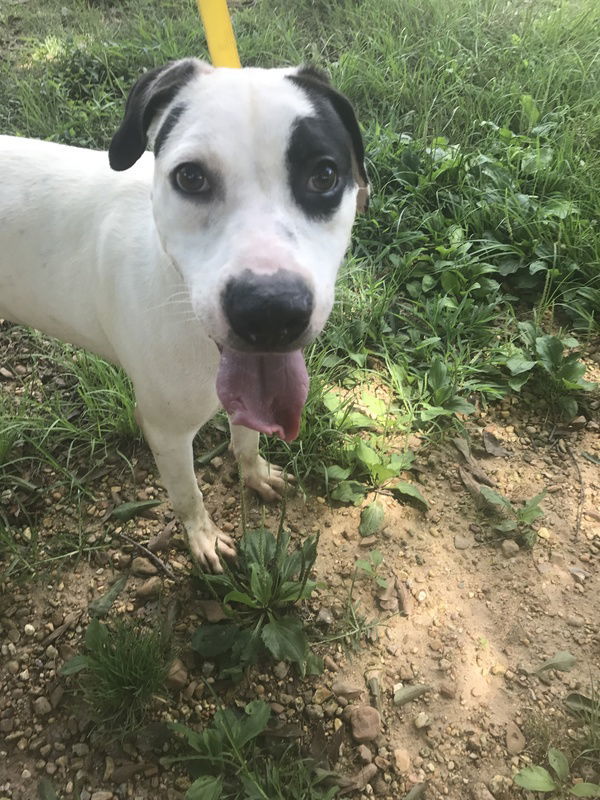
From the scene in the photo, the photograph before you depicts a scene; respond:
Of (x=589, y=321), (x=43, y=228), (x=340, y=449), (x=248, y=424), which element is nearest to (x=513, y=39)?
(x=589, y=321)

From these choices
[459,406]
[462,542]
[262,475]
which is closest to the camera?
[462,542]

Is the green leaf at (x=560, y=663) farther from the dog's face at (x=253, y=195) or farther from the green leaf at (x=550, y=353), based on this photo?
the dog's face at (x=253, y=195)

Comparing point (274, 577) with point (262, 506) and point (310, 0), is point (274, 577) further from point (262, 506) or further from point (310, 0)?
point (310, 0)

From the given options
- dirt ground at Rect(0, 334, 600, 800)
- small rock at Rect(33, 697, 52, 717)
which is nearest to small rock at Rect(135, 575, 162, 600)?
dirt ground at Rect(0, 334, 600, 800)

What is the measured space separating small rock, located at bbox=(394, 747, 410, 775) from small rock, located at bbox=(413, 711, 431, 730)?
93mm

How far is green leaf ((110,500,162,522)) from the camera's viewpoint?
2.64 metres

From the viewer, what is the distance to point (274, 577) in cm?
224

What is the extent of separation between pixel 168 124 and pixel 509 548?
2.02m

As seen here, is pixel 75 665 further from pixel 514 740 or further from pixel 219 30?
pixel 219 30

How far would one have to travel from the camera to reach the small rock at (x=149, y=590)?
2.43m

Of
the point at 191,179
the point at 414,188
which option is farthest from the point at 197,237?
the point at 414,188

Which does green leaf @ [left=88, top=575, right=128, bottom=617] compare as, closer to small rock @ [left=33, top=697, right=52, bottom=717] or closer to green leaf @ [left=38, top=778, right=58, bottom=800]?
small rock @ [left=33, top=697, right=52, bottom=717]

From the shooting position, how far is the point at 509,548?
2557 mm

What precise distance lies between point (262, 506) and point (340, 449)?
423 mm
